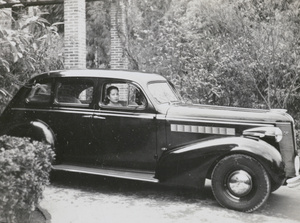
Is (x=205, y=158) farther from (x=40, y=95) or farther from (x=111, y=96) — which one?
(x=40, y=95)

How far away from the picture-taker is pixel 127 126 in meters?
5.46

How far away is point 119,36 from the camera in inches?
439

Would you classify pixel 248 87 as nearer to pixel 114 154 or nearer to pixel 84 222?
pixel 114 154

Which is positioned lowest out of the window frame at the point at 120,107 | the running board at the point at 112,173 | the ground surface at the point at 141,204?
the ground surface at the point at 141,204

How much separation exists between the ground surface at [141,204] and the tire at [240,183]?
0.49 ft

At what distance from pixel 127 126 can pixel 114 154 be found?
19.5 inches

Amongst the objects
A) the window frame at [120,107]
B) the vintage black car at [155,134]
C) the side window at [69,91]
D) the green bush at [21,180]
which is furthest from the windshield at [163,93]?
the green bush at [21,180]

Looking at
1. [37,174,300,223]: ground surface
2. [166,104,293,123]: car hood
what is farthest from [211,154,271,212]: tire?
[166,104,293,123]: car hood

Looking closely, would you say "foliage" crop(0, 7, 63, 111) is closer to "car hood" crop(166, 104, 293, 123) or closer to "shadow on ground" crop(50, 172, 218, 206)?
"shadow on ground" crop(50, 172, 218, 206)

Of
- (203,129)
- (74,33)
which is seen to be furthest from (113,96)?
(74,33)

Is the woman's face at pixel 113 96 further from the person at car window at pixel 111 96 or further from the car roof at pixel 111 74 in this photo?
the car roof at pixel 111 74

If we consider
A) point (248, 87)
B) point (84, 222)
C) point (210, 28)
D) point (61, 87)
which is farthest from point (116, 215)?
point (210, 28)

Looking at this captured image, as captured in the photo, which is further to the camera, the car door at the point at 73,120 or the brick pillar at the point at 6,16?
the car door at the point at 73,120

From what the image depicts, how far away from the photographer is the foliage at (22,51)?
4512 millimetres
